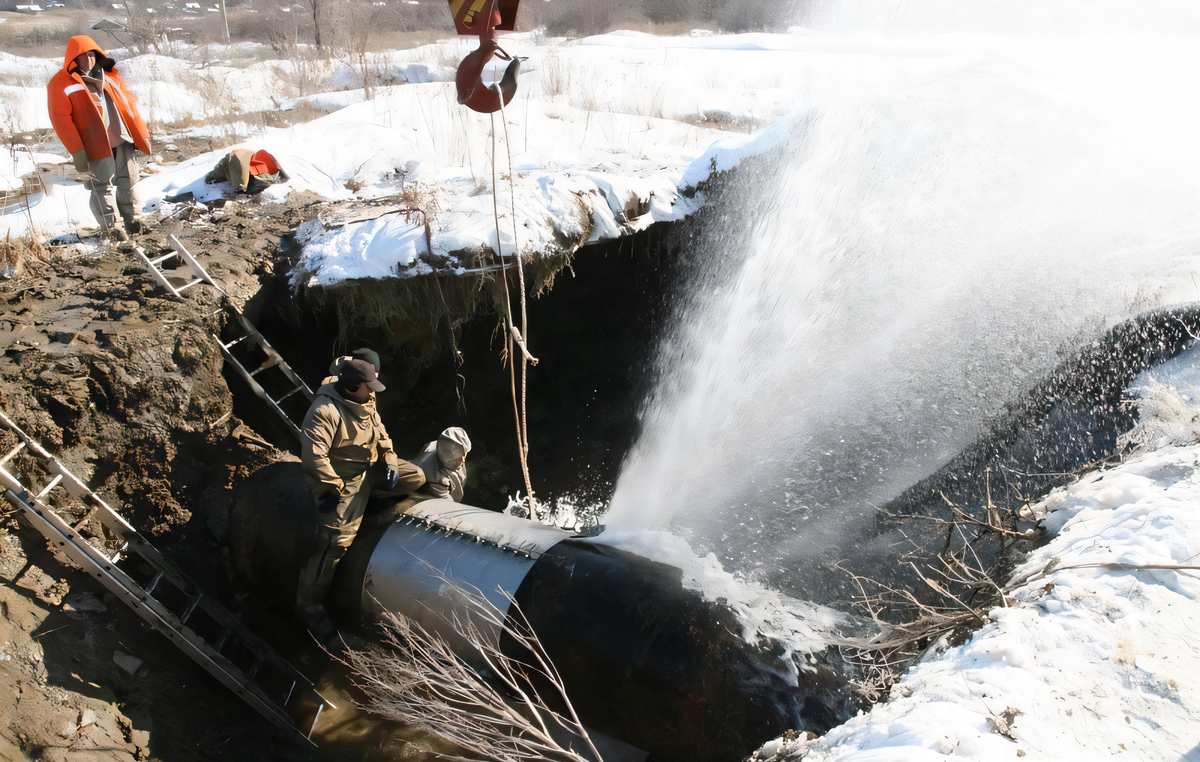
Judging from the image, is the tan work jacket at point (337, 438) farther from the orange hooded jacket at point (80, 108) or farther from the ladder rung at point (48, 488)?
the orange hooded jacket at point (80, 108)

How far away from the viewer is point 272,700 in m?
4.04

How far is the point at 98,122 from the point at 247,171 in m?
1.56

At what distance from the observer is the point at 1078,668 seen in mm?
2236

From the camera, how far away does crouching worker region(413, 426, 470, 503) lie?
4.34m

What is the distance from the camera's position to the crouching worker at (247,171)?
20.6 feet

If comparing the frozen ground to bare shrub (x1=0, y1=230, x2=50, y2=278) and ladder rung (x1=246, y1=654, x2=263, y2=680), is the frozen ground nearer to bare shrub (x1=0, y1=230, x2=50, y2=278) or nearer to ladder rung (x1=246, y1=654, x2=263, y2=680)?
bare shrub (x1=0, y1=230, x2=50, y2=278)

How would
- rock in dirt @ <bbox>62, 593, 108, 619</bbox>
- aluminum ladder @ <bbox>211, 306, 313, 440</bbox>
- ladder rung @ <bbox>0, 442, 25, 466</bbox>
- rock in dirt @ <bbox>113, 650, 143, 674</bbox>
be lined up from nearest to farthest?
ladder rung @ <bbox>0, 442, 25, 466</bbox>, rock in dirt @ <bbox>62, 593, 108, 619</bbox>, rock in dirt @ <bbox>113, 650, 143, 674</bbox>, aluminum ladder @ <bbox>211, 306, 313, 440</bbox>

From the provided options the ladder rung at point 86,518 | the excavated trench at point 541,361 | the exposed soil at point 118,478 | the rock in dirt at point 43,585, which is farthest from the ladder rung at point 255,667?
the excavated trench at point 541,361

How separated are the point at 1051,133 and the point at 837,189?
2555 mm

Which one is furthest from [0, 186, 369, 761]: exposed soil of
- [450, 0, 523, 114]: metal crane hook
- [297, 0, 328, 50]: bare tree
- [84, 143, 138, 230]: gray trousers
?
[297, 0, 328, 50]: bare tree

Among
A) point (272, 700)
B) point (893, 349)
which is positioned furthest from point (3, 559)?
point (893, 349)

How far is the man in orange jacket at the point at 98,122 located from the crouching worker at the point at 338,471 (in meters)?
3.63

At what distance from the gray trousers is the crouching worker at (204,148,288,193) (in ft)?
3.43

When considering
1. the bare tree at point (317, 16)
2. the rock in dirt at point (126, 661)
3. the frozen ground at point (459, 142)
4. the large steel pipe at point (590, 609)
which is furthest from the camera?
the bare tree at point (317, 16)
